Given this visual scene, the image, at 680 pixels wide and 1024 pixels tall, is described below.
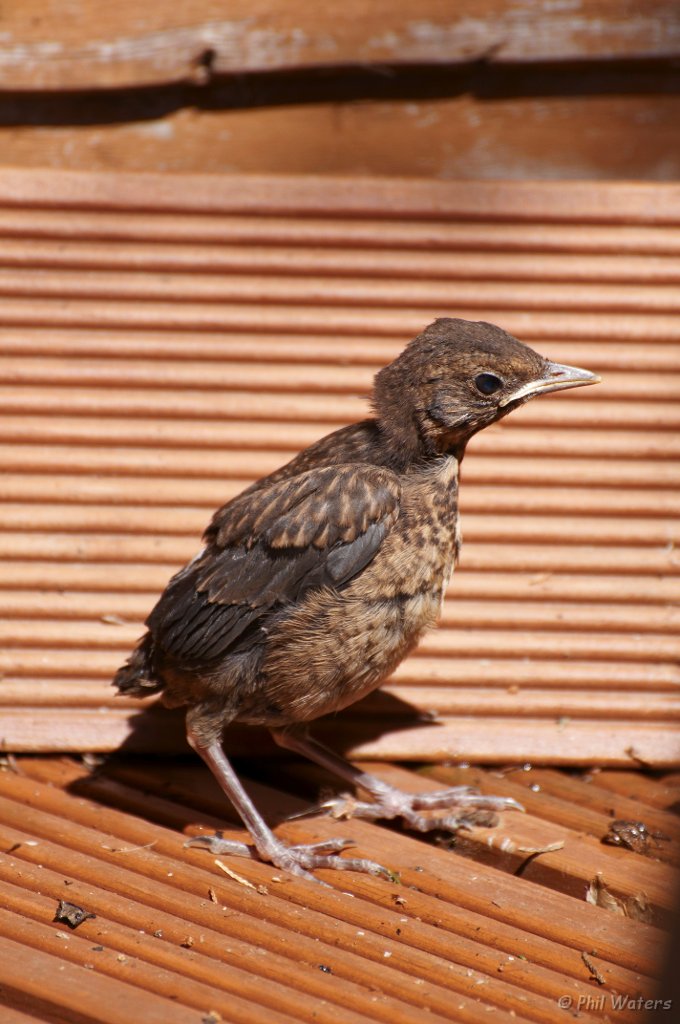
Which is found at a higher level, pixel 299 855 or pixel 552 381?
pixel 552 381

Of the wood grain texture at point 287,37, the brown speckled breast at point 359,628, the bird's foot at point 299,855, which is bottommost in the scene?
the bird's foot at point 299,855

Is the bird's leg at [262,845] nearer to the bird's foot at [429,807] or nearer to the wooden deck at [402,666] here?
the wooden deck at [402,666]

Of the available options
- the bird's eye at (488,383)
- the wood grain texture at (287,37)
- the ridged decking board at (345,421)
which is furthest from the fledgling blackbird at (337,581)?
the wood grain texture at (287,37)

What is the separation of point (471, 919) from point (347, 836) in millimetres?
470

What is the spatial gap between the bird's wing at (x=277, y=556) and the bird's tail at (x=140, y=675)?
63 mm

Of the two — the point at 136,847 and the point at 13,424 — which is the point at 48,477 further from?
the point at 136,847

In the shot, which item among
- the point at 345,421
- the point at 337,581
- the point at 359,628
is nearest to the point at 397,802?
the point at 359,628

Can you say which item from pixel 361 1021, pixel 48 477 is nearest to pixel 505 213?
pixel 48 477

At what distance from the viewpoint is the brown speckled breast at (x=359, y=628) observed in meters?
2.98

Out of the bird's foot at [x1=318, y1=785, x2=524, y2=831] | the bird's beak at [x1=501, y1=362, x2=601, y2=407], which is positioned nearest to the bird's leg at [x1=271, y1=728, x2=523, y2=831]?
the bird's foot at [x1=318, y1=785, x2=524, y2=831]

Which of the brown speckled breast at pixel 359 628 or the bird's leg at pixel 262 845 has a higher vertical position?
the brown speckled breast at pixel 359 628

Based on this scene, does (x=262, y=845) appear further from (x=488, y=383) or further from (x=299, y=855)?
(x=488, y=383)

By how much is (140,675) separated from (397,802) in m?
0.76

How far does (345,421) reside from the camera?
3.83 metres
